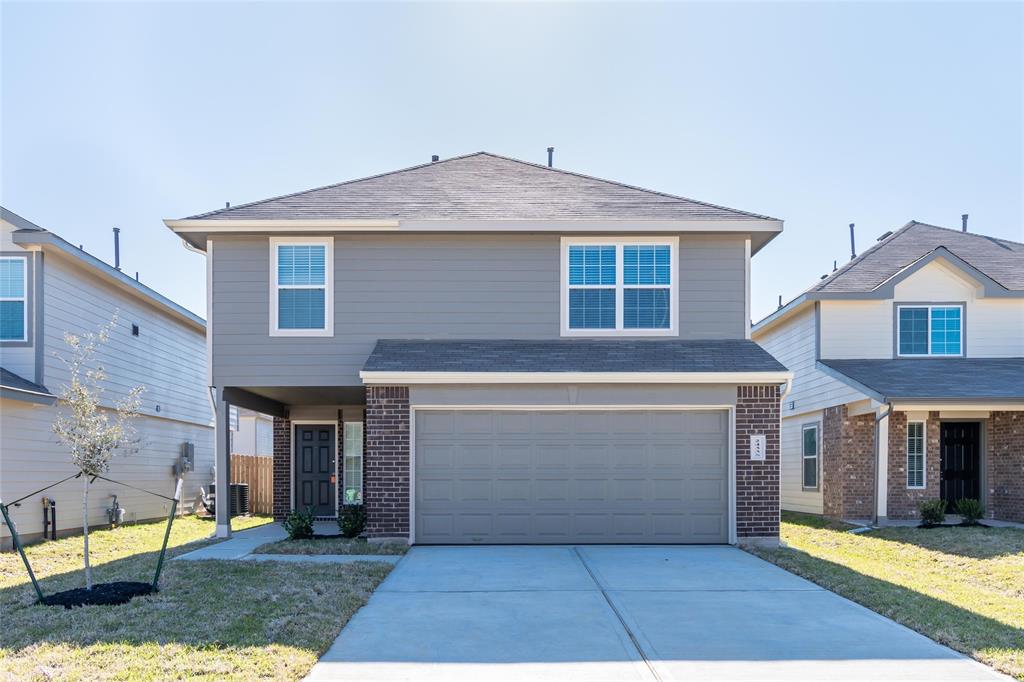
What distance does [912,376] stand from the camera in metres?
16.2

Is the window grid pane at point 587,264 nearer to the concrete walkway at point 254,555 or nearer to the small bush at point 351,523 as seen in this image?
the small bush at point 351,523

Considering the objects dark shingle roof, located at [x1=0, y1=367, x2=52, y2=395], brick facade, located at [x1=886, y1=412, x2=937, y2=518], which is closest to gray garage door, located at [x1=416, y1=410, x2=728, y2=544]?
brick facade, located at [x1=886, y1=412, x2=937, y2=518]

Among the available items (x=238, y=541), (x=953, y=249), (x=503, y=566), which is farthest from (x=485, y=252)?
(x=953, y=249)

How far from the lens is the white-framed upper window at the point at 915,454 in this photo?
1670 centimetres

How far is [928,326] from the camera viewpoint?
17406 mm

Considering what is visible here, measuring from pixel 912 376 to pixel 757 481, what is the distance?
19.6 feet

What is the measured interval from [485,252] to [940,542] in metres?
8.88

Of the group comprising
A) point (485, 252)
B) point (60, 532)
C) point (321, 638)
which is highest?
point (485, 252)

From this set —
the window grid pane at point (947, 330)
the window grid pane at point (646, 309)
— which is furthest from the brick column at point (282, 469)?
the window grid pane at point (947, 330)

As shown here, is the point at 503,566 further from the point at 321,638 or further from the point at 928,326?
the point at 928,326

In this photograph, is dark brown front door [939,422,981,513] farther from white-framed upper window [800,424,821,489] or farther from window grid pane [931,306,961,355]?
white-framed upper window [800,424,821,489]

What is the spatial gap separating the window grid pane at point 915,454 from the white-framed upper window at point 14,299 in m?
16.9

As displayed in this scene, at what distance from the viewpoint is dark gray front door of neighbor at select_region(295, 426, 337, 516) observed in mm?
17062

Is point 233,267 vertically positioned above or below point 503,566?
above
